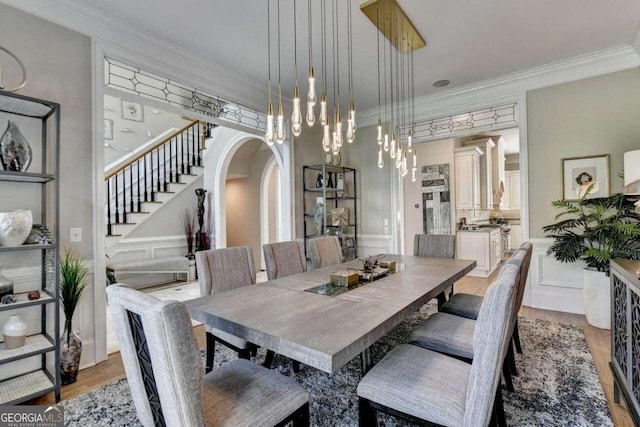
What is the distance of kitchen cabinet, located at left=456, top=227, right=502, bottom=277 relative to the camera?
5738mm

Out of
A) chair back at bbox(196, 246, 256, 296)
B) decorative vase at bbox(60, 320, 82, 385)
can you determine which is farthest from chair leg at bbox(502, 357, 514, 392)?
decorative vase at bbox(60, 320, 82, 385)

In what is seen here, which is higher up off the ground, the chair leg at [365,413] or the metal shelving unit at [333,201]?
the metal shelving unit at [333,201]

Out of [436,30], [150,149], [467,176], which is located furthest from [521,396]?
[150,149]

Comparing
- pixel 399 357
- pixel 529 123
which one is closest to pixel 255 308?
pixel 399 357

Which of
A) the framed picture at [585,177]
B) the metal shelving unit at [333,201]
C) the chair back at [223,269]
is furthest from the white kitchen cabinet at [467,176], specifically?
the chair back at [223,269]

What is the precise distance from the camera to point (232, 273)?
235 cm

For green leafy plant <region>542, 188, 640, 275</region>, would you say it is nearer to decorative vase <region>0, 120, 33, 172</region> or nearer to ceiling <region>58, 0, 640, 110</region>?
ceiling <region>58, 0, 640, 110</region>

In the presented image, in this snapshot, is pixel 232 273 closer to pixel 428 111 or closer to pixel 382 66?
pixel 382 66

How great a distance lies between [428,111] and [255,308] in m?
4.01

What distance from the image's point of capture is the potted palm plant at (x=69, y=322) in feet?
7.33

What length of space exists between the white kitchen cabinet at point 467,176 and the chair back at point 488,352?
5.33 m

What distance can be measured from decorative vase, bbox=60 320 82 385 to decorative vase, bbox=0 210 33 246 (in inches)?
28.1

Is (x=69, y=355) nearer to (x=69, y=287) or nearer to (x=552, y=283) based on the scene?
(x=69, y=287)

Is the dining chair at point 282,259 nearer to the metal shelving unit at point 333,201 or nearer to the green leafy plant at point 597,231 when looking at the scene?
the metal shelving unit at point 333,201
